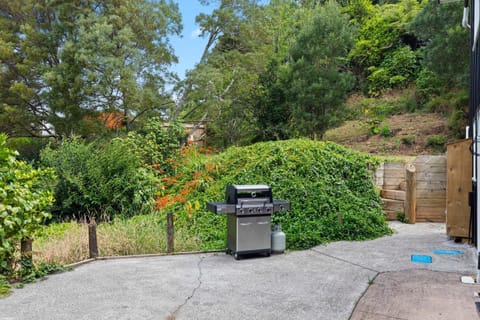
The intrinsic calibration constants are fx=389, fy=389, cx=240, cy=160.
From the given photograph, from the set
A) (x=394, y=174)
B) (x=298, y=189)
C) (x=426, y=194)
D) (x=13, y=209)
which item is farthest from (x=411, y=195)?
(x=13, y=209)

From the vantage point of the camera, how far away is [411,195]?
26.1 feet

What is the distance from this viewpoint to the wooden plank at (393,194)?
820 centimetres

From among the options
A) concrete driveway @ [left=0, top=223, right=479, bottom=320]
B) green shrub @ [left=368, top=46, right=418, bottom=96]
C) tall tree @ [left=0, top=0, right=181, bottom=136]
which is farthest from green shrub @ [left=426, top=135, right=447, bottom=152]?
tall tree @ [left=0, top=0, right=181, bottom=136]

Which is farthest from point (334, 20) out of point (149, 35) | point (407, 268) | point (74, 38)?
point (407, 268)

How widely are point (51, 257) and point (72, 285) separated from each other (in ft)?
3.64

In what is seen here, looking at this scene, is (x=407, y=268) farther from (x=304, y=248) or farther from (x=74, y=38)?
(x=74, y=38)

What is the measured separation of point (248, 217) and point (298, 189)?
2165mm

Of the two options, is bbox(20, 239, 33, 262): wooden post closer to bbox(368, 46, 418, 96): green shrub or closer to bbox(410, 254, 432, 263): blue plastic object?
bbox(410, 254, 432, 263): blue plastic object

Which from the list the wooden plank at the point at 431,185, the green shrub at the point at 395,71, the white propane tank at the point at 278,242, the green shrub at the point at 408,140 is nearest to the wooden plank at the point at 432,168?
the wooden plank at the point at 431,185

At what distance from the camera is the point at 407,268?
4.84 meters

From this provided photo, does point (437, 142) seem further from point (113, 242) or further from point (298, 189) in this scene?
point (113, 242)

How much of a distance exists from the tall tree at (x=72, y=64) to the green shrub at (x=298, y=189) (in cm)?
529

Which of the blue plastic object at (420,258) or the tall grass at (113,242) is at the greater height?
the tall grass at (113,242)

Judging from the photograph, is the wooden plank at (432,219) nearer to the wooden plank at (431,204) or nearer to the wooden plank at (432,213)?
the wooden plank at (432,213)
